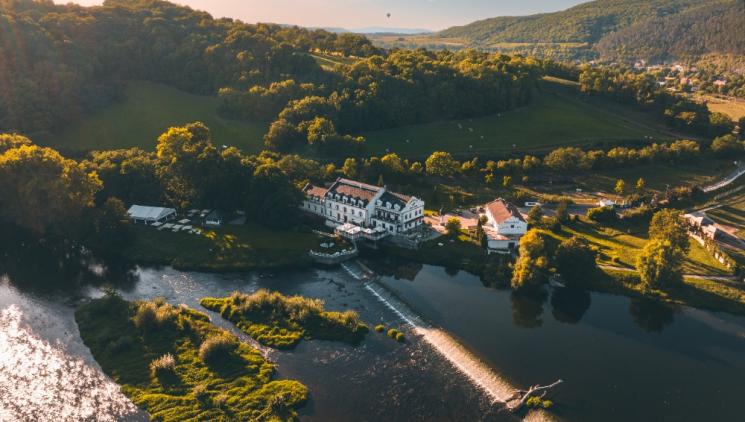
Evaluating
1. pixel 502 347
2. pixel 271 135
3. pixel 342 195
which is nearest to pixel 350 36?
pixel 271 135

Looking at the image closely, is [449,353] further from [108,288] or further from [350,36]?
[350,36]

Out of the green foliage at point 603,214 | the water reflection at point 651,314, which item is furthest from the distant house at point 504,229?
the water reflection at point 651,314

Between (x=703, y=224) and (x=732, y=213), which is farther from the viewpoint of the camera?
(x=732, y=213)

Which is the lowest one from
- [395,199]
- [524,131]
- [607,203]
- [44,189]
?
[44,189]

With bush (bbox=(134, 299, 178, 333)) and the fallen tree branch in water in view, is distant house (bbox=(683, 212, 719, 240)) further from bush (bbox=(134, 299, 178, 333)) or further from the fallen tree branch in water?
bush (bbox=(134, 299, 178, 333))

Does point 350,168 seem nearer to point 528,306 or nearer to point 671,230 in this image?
point 528,306

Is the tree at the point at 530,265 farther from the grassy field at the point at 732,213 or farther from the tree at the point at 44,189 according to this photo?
the tree at the point at 44,189

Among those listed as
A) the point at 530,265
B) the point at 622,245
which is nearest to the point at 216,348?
the point at 530,265
